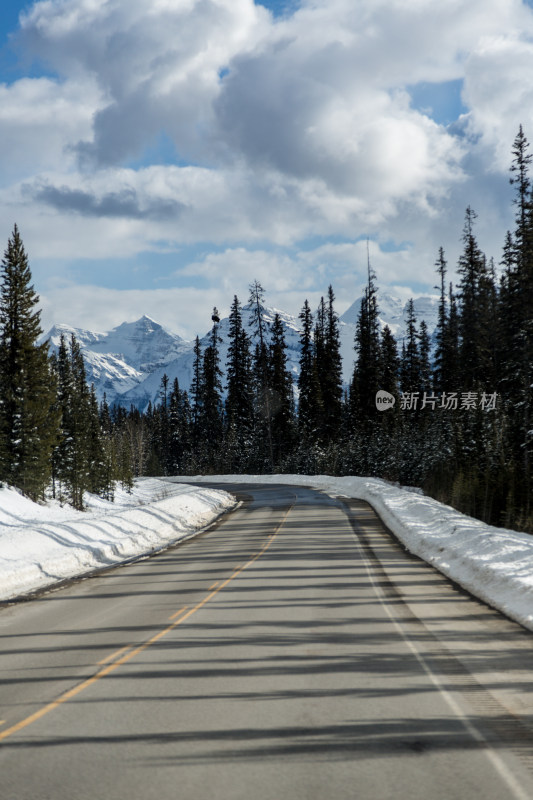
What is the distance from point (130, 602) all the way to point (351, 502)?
26.0 m

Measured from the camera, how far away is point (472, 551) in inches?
607

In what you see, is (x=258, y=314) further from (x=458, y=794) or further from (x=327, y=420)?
(x=458, y=794)

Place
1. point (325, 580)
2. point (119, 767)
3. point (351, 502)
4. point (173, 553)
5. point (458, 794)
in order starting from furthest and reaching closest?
1. point (351, 502)
2. point (173, 553)
3. point (325, 580)
4. point (119, 767)
5. point (458, 794)

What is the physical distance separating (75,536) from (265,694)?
15.1m

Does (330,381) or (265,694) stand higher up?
(330,381)

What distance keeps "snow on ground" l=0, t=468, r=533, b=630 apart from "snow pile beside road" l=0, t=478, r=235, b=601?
0.03 metres

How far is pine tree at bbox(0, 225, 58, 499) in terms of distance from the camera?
36.5 metres

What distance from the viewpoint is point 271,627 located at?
9.49 metres

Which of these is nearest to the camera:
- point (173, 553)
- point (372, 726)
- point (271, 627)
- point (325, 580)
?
point (372, 726)

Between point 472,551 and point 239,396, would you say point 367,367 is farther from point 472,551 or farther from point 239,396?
point 472,551

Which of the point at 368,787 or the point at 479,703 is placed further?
the point at 479,703

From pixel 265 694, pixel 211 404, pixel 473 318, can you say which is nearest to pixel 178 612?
pixel 265 694

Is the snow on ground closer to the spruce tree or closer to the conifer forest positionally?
the conifer forest

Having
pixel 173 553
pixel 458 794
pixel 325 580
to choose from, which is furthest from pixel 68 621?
pixel 173 553
